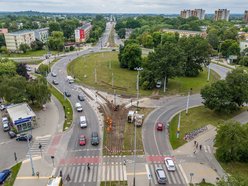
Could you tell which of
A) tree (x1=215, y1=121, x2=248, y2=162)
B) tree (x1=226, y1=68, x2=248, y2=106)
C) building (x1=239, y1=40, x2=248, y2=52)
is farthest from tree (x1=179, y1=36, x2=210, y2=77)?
building (x1=239, y1=40, x2=248, y2=52)

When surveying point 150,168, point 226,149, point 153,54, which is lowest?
point 150,168

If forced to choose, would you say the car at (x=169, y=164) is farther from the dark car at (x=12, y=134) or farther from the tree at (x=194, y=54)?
the tree at (x=194, y=54)

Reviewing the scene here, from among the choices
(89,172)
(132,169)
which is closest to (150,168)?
(132,169)

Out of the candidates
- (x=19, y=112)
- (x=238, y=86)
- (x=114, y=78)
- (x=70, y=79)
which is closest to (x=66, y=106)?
(x=19, y=112)

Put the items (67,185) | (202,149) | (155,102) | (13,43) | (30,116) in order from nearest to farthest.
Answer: (67,185)
(202,149)
(30,116)
(155,102)
(13,43)

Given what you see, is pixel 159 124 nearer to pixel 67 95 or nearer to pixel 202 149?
pixel 202 149

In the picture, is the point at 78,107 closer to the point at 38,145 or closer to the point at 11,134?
the point at 38,145

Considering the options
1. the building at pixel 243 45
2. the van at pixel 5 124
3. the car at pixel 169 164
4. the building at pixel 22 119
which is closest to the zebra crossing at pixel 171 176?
the car at pixel 169 164
